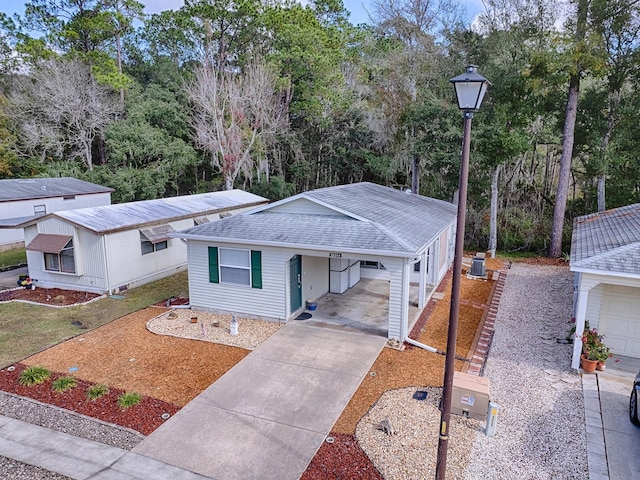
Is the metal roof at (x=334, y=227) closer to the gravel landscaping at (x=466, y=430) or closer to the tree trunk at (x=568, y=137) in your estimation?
the gravel landscaping at (x=466, y=430)

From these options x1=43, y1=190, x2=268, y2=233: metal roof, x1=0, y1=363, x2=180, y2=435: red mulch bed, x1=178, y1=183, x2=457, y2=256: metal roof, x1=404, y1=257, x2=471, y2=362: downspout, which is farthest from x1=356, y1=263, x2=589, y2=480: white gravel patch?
x1=43, y1=190, x2=268, y2=233: metal roof

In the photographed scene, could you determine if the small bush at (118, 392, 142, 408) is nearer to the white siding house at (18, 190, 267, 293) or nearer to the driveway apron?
the driveway apron

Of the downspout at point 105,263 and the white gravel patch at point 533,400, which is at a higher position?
the downspout at point 105,263

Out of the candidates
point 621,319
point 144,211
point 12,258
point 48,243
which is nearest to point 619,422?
point 621,319

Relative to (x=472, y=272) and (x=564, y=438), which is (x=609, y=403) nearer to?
(x=564, y=438)

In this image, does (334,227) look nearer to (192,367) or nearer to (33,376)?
Answer: (192,367)

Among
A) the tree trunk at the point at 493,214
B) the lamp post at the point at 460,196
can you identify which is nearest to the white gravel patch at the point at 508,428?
the lamp post at the point at 460,196
